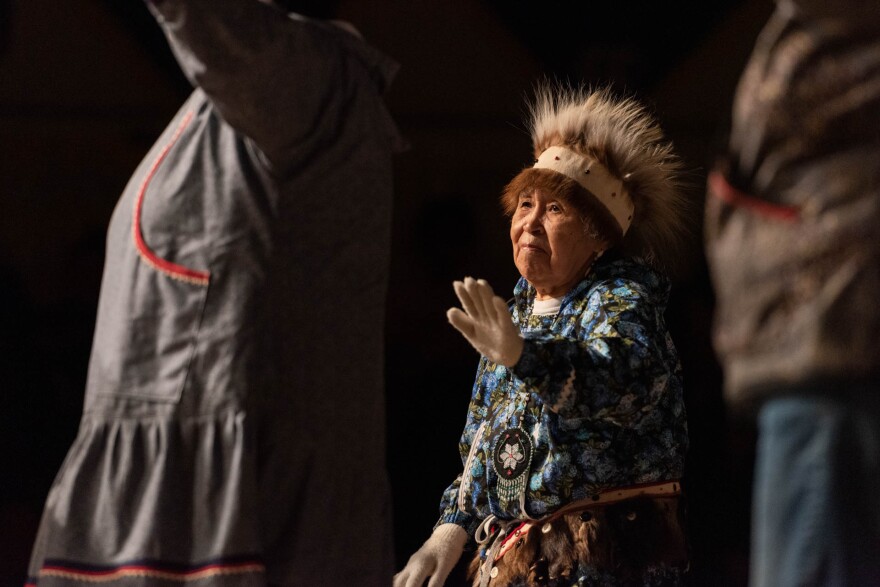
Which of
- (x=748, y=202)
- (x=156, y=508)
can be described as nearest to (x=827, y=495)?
(x=748, y=202)

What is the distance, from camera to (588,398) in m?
1.95

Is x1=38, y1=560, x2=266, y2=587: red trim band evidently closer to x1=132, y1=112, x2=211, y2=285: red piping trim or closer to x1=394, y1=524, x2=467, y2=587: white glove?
x1=132, y1=112, x2=211, y2=285: red piping trim

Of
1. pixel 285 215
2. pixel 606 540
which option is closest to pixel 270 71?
pixel 285 215

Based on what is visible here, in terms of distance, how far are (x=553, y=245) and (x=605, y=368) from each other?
1.30ft

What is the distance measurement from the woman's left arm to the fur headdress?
278 mm

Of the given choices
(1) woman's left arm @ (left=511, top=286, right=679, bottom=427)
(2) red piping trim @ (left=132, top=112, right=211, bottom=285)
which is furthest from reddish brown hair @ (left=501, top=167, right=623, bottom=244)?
(2) red piping trim @ (left=132, top=112, right=211, bottom=285)

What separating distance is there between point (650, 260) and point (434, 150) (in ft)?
4.43

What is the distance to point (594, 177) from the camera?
2.32 meters

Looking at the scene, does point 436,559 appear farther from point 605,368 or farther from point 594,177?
point 594,177

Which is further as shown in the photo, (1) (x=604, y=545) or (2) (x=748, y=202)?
(1) (x=604, y=545)

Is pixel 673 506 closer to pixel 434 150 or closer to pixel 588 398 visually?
pixel 588 398

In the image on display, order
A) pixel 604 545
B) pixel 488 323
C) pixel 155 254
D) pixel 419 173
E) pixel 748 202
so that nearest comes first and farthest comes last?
1. pixel 748 202
2. pixel 155 254
3. pixel 488 323
4. pixel 604 545
5. pixel 419 173

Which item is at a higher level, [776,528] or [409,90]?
[409,90]

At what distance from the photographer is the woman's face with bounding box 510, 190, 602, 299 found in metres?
2.29
